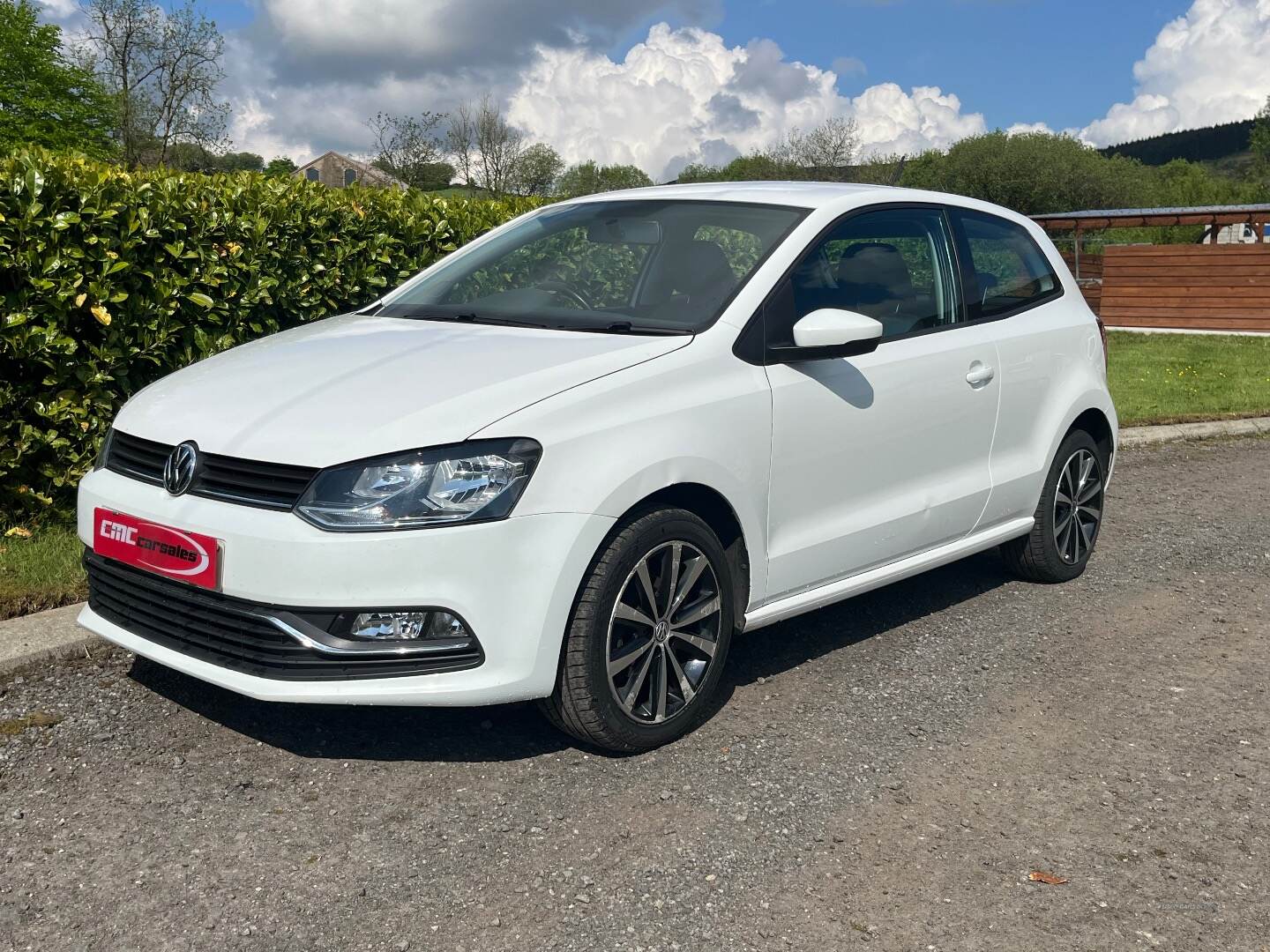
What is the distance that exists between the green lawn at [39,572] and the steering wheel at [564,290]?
2.21 metres

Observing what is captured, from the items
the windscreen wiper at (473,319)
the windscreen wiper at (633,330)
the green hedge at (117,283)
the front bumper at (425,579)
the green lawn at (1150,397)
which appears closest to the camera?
the front bumper at (425,579)

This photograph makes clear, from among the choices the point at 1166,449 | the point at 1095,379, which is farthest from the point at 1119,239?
the point at 1095,379

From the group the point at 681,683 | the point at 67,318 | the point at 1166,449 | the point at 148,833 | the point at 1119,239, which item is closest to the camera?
the point at 148,833

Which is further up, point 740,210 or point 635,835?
point 740,210

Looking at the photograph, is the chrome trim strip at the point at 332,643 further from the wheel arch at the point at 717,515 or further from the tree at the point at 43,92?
the tree at the point at 43,92

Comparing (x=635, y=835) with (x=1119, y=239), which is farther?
(x=1119, y=239)

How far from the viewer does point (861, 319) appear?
13.9 feet

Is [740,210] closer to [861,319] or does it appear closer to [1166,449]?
[861,319]

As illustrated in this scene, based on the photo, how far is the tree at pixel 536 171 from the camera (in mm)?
49844

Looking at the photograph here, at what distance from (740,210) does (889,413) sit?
3.07 ft

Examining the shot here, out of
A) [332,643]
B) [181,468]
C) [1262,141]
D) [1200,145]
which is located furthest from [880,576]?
[1200,145]

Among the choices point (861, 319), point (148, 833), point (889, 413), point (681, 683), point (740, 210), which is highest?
point (740, 210)

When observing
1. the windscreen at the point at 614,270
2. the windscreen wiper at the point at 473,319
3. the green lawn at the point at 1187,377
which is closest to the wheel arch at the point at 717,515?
the windscreen at the point at 614,270

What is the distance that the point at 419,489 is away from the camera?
3414 mm
